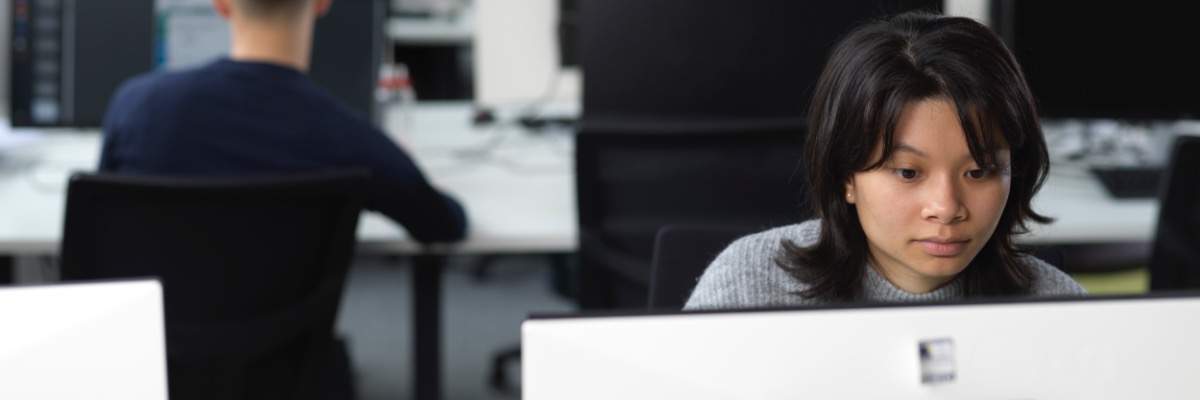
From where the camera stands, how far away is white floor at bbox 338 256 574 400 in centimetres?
276

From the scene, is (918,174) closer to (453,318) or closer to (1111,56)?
(1111,56)

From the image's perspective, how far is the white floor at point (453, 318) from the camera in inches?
109

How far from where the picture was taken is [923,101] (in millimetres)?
739

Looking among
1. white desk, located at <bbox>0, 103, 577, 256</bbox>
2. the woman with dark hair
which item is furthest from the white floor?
the woman with dark hair

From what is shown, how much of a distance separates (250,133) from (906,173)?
116 cm

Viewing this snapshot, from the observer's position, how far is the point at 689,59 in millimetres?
1518

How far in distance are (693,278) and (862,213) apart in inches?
11.6

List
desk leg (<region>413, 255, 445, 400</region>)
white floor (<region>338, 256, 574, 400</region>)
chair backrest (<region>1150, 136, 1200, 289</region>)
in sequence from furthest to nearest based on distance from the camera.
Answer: white floor (<region>338, 256, 574, 400</region>) → desk leg (<region>413, 255, 445, 400</region>) → chair backrest (<region>1150, 136, 1200, 289</region>)

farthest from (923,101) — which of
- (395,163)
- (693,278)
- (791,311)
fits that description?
(395,163)

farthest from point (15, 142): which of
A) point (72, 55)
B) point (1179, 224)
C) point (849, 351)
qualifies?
point (849, 351)

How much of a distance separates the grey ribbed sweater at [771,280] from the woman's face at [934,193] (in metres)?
0.04

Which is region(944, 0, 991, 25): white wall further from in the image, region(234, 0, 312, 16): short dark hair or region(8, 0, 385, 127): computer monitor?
region(8, 0, 385, 127): computer monitor

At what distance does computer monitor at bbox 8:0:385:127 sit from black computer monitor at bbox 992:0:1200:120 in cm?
115

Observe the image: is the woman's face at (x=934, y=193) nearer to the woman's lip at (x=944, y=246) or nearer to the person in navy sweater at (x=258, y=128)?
the woman's lip at (x=944, y=246)
